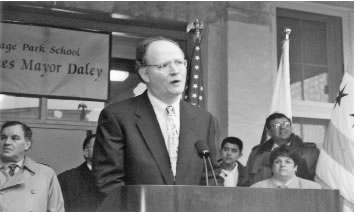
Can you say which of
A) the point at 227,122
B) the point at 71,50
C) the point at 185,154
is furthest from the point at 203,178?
the point at 71,50

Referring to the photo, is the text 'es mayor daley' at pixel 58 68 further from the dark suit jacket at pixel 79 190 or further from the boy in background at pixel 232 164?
the boy in background at pixel 232 164

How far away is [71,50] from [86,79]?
14.5 inches

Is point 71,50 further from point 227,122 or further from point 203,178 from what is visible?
point 203,178

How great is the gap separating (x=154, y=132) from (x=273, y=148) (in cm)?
280

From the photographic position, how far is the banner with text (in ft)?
19.9

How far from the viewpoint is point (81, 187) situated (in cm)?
468

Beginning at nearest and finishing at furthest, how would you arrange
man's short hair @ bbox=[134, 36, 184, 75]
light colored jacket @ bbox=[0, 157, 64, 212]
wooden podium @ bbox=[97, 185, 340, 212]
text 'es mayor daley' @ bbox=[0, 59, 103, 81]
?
wooden podium @ bbox=[97, 185, 340, 212] → man's short hair @ bbox=[134, 36, 184, 75] → light colored jacket @ bbox=[0, 157, 64, 212] → text 'es mayor daley' @ bbox=[0, 59, 103, 81]

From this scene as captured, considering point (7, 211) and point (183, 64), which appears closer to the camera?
point (183, 64)

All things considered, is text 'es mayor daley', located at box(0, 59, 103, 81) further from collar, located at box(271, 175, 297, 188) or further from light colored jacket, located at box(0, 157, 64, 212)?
collar, located at box(271, 175, 297, 188)

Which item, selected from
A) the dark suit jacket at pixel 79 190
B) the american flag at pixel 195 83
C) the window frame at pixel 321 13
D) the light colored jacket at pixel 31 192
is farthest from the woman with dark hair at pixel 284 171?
the window frame at pixel 321 13

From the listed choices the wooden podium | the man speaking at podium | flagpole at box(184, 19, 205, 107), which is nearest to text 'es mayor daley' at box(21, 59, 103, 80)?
flagpole at box(184, 19, 205, 107)

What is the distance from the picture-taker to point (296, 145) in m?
4.88

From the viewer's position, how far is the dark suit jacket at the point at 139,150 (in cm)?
206

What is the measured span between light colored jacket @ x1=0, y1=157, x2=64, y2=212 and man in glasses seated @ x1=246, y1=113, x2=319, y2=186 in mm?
1684
